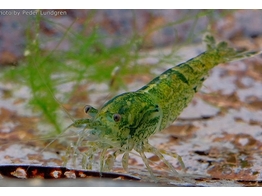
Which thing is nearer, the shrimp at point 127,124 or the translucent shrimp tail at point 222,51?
the shrimp at point 127,124

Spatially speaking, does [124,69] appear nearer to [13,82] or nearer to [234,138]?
[13,82]

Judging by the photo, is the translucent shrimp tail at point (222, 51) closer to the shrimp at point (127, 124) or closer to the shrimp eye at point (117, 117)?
the shrimp at point (127, 124)

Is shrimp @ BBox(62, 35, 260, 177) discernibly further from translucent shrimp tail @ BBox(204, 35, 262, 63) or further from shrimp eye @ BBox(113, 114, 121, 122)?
translucent shrimp tail @ BBox(204, 35, 262, 63)

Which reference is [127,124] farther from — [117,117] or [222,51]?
[222,51]

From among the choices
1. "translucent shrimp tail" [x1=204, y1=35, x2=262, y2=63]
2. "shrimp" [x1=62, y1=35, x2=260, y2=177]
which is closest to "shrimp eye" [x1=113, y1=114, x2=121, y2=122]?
"shrimp" [x1=62, y1=35, x2=260, y2=177]

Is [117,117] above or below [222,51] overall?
below

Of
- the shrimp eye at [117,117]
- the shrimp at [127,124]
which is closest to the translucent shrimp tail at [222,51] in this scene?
the shrimp at [127,124]

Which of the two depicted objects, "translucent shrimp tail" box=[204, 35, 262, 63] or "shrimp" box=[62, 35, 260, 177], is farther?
"translucent shrimp tail" box=[204, 35, 262, 63]

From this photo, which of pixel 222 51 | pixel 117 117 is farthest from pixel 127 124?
pixel 222 51

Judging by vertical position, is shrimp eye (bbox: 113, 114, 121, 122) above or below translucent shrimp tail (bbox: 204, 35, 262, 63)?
below

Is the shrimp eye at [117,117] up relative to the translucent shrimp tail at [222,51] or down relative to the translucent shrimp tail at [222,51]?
down
